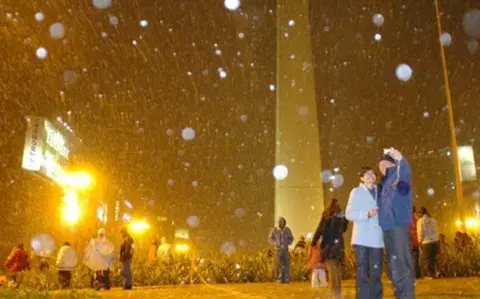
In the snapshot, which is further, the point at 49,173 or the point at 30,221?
the point at 30,221

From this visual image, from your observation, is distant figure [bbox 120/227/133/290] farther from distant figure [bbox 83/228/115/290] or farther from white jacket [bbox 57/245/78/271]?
white jacket [bbox 57/245/78/271]

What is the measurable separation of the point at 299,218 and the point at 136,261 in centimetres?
443

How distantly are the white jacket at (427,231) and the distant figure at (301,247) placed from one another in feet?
10.3

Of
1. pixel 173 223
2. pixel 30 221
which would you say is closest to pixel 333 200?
pixel 30 221

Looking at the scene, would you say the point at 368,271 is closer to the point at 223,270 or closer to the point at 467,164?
the point at 223,270

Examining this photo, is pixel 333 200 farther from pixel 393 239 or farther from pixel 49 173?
pixel 49 173

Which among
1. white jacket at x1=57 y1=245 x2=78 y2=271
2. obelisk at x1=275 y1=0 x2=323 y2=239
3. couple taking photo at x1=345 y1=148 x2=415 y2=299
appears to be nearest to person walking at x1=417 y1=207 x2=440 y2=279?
obelisk at x1=275 y1=0 x2=323 y2=239

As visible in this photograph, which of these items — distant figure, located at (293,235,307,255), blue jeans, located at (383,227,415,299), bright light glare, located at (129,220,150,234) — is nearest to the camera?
blue jeans, located at (383,227,415,299)

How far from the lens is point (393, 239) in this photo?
539 centimetres

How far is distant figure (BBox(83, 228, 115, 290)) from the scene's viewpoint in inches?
507

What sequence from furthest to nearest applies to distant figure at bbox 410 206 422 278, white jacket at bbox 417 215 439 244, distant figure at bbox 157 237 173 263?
distant figure at bbox 157 237 173 263 < distant figure at bbox 410 206 422 278 < white jacket at bbox 417 215 439 244

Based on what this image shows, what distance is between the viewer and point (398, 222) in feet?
17.6

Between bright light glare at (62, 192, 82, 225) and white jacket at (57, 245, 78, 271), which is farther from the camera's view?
bright light glare at (62, 192, 82, 225)

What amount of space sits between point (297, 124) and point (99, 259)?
569cm
